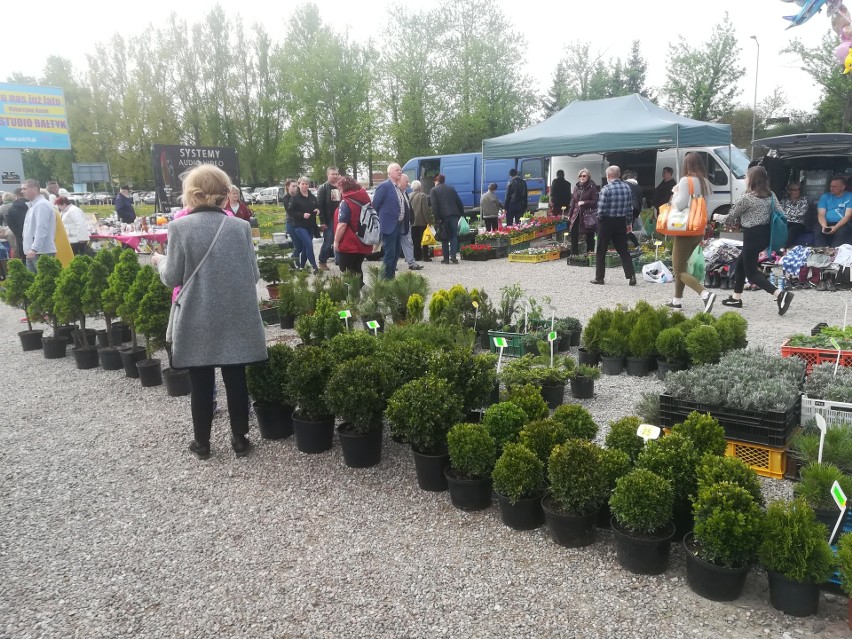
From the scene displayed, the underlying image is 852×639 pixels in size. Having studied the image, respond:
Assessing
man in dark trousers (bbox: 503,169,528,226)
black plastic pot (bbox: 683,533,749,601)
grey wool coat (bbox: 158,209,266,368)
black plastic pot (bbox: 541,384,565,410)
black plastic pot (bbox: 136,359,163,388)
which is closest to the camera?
black plastic pot (bbox: 683,533,749,601)

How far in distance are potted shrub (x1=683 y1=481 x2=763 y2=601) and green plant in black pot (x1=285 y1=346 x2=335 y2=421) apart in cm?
222

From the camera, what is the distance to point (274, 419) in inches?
173

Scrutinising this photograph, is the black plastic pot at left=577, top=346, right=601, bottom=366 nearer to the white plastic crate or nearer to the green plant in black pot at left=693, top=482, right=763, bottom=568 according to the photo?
the white plastic crate

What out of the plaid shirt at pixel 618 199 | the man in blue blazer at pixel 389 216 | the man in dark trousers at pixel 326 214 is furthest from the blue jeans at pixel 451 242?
the plaid shirt at pixel 618 199

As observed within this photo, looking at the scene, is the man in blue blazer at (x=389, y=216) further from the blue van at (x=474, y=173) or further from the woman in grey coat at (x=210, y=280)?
the blue van at (x=474, y=173)

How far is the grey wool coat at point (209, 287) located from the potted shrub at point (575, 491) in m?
2.00

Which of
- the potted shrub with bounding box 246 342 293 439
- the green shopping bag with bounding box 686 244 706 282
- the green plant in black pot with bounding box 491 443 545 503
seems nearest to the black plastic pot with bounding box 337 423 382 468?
the potted shrub with bounding box 246 342 293 439

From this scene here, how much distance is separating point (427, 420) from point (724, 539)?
155 centimetres

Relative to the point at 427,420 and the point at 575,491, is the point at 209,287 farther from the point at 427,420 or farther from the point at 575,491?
the point at 575,491

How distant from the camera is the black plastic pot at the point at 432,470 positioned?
3523mm

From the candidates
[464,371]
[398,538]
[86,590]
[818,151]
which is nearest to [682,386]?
[464,371]

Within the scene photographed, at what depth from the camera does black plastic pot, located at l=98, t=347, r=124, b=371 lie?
21.1ft

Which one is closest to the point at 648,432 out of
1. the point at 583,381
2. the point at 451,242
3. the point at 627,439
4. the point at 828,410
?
the point at 627,439

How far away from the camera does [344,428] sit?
13.2 ft
